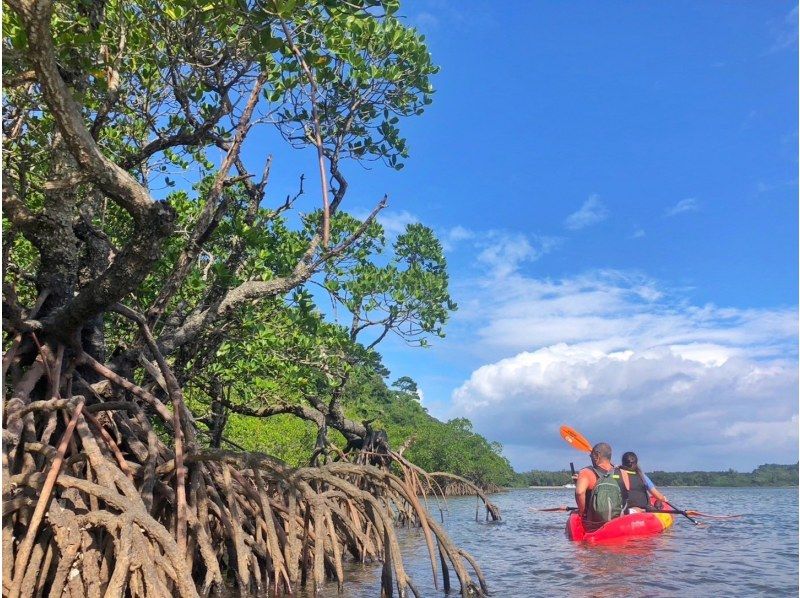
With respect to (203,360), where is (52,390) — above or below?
below

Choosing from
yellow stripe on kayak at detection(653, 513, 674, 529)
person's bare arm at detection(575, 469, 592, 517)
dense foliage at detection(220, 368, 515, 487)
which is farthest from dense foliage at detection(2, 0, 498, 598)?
dense foliage at detection(220, 368, 515, 487)

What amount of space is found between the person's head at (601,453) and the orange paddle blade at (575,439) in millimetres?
2023

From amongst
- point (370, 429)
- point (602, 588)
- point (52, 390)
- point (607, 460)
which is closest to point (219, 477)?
point (52, 390)

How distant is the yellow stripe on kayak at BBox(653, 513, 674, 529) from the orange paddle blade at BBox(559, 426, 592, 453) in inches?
72.9

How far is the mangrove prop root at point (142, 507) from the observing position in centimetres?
388

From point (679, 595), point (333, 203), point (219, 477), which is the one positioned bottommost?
point (679, 595)

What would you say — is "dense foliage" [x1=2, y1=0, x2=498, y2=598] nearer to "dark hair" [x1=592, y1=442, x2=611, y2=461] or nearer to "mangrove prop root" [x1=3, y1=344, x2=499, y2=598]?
"mangrove prop root" [x1=3, y1=344, x2=499, y2=598]

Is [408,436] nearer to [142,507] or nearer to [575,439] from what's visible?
[575,439]

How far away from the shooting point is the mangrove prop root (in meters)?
Answer: 3.88

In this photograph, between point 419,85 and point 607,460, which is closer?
point 419,85

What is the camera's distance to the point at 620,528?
10.2 meters

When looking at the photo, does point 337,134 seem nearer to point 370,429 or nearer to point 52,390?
point 52,390

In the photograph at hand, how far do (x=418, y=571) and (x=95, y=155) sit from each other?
6001 mm

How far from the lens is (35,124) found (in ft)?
21.7
